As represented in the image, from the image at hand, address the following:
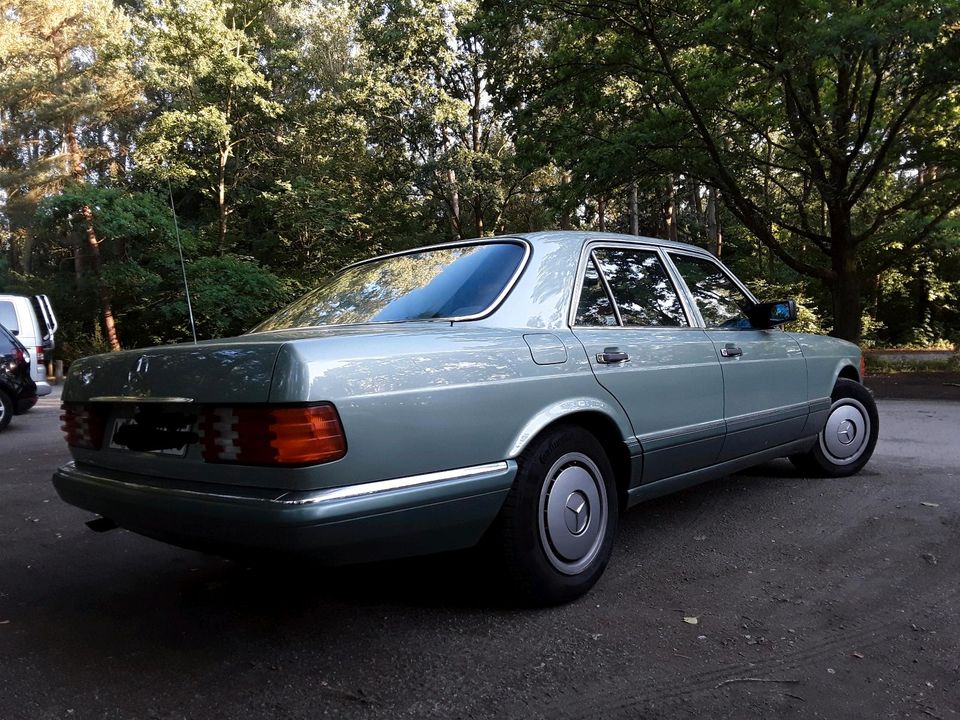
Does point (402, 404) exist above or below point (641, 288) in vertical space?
below

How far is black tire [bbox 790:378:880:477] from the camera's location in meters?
5.09

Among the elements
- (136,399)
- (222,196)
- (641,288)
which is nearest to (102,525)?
(136,399)

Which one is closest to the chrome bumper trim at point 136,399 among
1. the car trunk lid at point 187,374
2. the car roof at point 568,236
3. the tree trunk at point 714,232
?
the car trunk lid at point 187,374

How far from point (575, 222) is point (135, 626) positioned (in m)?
25.9

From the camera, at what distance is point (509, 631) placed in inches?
106

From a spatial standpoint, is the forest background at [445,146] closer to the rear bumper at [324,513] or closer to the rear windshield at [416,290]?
the rear windshield at [416,290]

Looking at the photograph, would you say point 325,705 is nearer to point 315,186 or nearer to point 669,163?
point 669,163

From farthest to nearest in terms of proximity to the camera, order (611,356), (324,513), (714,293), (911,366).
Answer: (911,366)
(714,293)
(611,356)
(324,513)

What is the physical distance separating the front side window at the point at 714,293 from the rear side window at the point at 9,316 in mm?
10528

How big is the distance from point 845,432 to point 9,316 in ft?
37.1

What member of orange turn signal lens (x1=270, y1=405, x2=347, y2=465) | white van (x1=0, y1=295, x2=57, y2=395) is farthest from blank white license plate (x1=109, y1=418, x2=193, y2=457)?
white van (x1=0, y1=295, x2=57, y2=395)

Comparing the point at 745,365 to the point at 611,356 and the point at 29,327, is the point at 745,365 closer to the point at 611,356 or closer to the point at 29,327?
the point at 611,356

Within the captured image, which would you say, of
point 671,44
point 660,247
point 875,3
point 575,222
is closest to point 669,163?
point 671,44

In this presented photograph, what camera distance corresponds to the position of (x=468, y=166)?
24.4 m
